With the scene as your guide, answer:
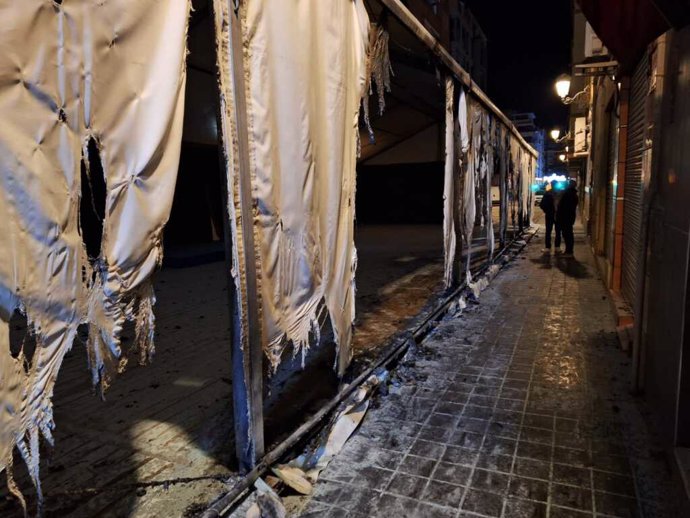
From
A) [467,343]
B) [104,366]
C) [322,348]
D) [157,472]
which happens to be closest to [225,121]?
[104,366]

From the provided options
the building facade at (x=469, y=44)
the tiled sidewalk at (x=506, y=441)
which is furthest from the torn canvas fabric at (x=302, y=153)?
the building facade at (x=469, y=44)

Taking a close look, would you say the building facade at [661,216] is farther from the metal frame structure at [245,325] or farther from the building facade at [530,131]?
the building facade at [530,131]

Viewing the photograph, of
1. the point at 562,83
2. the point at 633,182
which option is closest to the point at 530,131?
the point at 562,83

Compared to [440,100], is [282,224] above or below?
below

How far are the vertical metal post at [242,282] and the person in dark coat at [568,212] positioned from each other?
11356 millimetres

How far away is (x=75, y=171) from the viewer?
72.9 inches

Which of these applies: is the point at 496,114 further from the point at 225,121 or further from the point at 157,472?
the point at 157,472

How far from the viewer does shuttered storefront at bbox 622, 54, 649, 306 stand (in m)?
6.07

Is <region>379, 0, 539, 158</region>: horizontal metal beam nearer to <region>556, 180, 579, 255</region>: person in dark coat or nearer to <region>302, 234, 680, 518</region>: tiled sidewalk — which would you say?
<region>302, 234, 680, 518</region>: tiled sidewalk

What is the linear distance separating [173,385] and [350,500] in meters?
2.55

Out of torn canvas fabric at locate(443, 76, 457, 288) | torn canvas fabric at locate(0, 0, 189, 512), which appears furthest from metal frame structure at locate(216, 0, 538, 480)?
torn canvas fabric at locate(443, 76, 457, 288)

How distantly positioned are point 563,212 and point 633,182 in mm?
6459

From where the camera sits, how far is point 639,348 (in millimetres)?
4148

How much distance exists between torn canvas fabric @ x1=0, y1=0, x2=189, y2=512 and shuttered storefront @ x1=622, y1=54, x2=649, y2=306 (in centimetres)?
585
